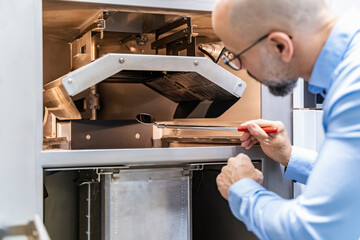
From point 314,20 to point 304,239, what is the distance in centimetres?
47

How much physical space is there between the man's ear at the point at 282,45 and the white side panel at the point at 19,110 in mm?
598

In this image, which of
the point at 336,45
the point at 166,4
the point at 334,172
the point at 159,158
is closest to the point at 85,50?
the point at 166,4

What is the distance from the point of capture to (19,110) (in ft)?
3.72

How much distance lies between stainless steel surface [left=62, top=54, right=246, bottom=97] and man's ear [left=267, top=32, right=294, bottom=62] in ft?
0.98

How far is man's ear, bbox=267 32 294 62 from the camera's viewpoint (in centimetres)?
96

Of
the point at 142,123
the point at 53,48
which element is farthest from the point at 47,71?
the point at 142,123

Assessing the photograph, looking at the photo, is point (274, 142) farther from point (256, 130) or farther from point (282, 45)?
point (282, 45)

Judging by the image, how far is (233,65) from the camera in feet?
3.65

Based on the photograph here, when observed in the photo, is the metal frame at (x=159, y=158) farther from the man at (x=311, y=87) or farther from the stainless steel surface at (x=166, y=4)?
the stainless steel surface at (x=166, y=4)

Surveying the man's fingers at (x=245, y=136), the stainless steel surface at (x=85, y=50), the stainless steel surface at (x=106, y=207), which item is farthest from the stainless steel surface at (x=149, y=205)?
the stainless steel surface at (x=85, y=50)

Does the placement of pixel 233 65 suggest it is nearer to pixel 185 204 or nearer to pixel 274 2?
pixel 274 2

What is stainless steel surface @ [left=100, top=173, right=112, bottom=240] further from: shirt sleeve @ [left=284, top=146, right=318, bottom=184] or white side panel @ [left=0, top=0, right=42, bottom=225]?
shirt sleeve @ [left=284, top=146, right=318, bottom=184]

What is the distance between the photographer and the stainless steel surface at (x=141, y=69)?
116 centimetres

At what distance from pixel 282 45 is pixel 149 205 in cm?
62
